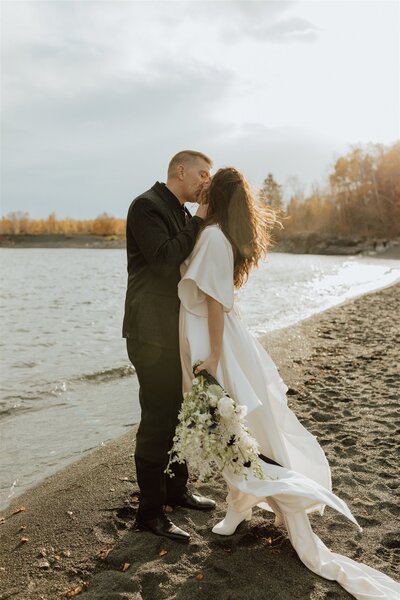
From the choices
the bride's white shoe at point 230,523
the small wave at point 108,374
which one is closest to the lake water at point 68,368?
the small wave at point 108,374

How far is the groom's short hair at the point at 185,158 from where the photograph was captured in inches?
151

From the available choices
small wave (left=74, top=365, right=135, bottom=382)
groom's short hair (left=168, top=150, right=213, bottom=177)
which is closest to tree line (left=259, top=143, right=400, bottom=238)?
small wave (left=74, top=365, right=135, bottom=382)

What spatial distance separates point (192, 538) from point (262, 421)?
3.27ft

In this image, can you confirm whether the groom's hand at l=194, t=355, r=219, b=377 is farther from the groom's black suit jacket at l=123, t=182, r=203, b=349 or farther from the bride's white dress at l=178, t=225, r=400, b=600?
the groom's black suit jacket at l=123, t=182, r=203, b=349

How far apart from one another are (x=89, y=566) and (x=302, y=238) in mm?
74016

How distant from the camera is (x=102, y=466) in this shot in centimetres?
557

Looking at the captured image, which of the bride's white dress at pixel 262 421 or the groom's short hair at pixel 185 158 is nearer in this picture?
the bride's white dress at pixel 262 421

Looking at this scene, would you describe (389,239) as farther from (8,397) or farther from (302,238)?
(8,397)

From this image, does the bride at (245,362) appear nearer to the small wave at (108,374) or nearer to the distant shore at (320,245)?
the small wave at (108,374)

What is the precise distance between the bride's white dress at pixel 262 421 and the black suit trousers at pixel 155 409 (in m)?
0.11

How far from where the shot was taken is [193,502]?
439 centimetres

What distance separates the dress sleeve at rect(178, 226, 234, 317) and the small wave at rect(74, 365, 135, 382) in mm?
7304

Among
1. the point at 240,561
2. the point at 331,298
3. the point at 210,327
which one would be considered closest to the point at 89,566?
the point at 240,561

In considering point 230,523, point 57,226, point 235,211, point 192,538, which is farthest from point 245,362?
point 57,226
